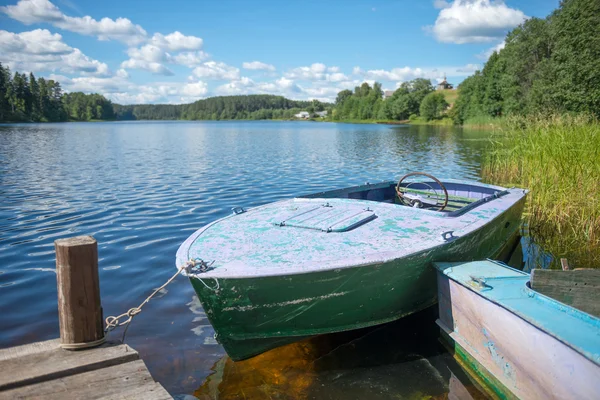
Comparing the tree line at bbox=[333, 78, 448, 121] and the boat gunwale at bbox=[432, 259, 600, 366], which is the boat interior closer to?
the boat gunwale at bbox=[432, 259, 600, 366]

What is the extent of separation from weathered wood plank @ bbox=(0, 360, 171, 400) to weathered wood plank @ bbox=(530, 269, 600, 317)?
333 centimetres

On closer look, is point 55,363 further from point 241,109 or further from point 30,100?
point 241,109

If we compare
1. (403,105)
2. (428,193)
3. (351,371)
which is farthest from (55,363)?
(403,105)

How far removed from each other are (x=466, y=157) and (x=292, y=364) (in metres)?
23.1

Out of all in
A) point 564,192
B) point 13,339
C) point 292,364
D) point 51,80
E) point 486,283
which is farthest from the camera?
point 51,80

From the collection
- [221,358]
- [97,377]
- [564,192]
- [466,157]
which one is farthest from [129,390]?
[466,157]

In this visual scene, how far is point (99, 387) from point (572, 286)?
13.5 feet

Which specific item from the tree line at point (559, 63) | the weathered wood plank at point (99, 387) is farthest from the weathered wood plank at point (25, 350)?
the tree line at point (559, 63)

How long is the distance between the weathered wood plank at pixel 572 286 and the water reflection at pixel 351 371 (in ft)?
3.98

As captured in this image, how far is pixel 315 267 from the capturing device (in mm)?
4027

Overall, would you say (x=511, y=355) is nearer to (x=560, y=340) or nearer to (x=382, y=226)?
(x=560, y=340)

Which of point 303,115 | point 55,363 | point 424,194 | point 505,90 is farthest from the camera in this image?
point 303,115

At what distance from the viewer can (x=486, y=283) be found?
416 cm

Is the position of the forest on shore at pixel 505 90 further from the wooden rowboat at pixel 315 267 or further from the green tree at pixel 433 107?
the wooden rowboat at pixel 315 267
